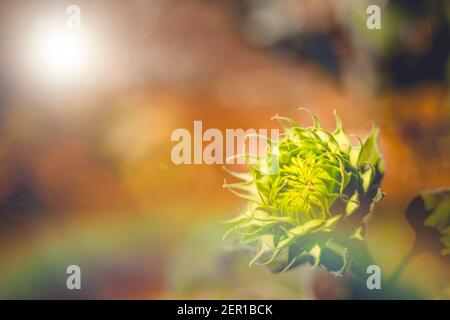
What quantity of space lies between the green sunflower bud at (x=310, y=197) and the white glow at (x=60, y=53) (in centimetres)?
65

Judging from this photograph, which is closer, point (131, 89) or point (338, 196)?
point (338, 196)

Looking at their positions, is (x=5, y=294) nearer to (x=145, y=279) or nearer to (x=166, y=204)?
(x=145, y=279)

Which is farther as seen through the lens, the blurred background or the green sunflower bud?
the blurred background

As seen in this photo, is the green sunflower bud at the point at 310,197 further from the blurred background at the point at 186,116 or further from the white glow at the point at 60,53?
the white glow at the point at 60,53

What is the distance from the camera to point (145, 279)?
1.62 metres

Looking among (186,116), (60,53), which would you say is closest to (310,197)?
(186,116)

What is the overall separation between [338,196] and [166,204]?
1.85 feet

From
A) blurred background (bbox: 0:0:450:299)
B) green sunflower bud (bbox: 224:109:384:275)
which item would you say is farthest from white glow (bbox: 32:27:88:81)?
green sunflower bud (bbox: 224:109:384:275)

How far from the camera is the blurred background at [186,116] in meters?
1.58

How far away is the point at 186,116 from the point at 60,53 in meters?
0.48

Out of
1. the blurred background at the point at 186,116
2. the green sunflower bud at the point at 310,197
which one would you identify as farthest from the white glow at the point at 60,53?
the green sunflower bud at the point at 310,197

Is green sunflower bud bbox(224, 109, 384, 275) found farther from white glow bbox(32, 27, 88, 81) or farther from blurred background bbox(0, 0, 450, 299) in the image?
white glow bbox(32, 27, 88, 81)

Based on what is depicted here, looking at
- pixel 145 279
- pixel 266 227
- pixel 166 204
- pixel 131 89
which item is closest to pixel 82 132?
pixel 131 89

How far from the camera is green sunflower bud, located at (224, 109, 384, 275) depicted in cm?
147
